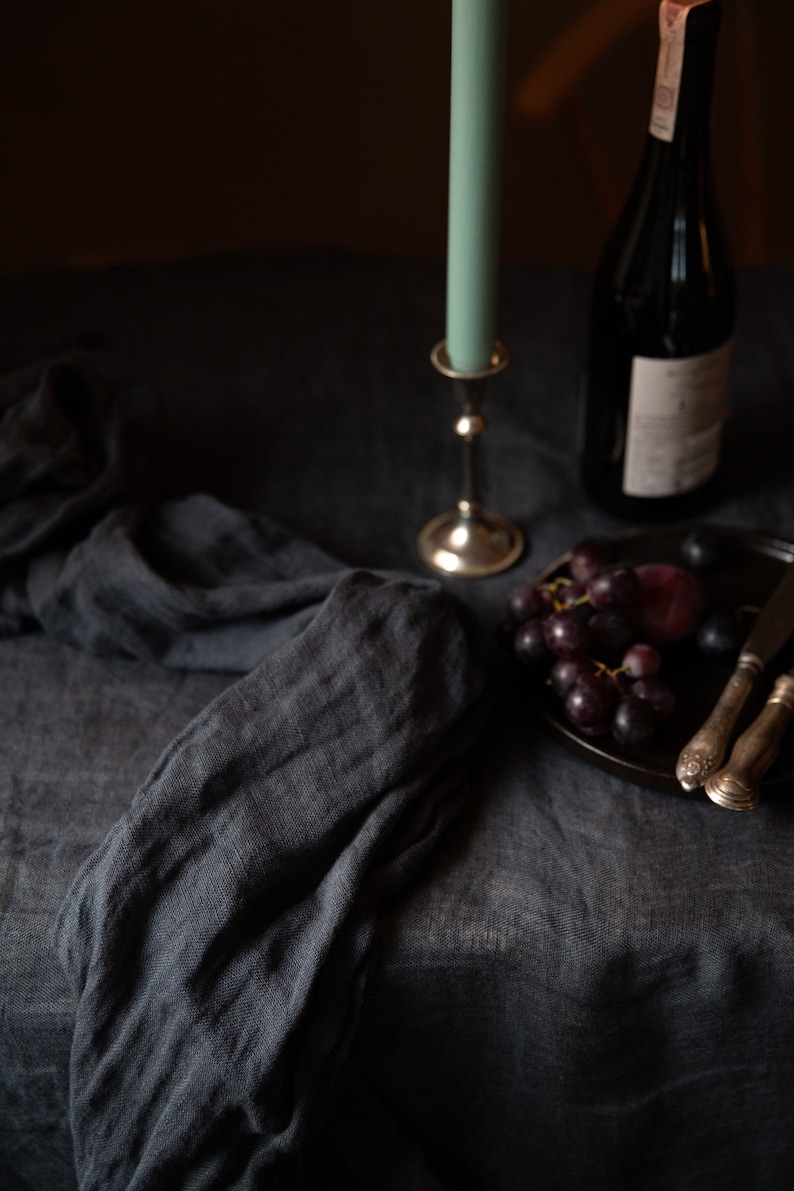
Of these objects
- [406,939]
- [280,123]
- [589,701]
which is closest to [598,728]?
[589,701]

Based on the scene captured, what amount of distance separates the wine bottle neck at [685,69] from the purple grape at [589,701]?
0.92 feet

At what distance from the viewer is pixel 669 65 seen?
53 centimetres

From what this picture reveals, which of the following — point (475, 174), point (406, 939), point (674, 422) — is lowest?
point (406, 939)

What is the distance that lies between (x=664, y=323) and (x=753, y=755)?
0.25 m

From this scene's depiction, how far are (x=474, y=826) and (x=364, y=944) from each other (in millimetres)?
79

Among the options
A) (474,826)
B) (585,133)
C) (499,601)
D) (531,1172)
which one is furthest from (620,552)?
(585,133)

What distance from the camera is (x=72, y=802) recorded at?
498 millimetres

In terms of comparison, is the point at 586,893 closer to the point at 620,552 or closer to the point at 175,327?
the point at 620,552

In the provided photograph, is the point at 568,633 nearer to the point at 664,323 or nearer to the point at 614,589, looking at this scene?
the point at 614,589

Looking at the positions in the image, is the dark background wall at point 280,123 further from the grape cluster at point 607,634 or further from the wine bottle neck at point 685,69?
the grape cluster at point 607,634

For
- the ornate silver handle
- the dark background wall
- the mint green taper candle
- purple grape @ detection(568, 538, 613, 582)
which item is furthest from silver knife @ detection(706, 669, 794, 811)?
the dark background wall

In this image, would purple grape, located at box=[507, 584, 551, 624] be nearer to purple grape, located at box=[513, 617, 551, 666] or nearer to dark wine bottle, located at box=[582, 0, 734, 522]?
purple grape, located at box=[513, 617, 551, 666]

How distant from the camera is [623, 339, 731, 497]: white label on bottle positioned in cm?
59

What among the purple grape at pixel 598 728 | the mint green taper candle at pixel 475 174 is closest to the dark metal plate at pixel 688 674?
the purple grape at pixel 598 728
